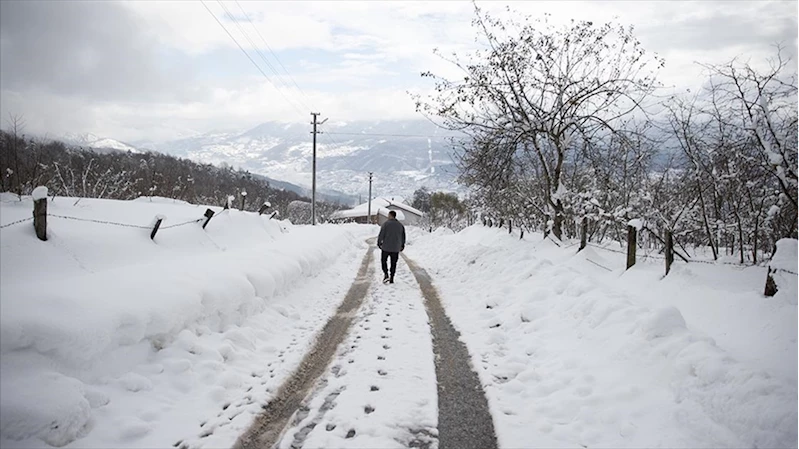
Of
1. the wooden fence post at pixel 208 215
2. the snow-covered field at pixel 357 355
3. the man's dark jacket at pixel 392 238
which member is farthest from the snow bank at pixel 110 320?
the man's dark jacket at pixel 392 238

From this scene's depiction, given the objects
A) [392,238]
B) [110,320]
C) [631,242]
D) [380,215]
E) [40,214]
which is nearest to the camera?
[110,320]

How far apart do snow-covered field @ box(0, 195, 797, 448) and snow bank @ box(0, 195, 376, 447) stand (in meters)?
0.02

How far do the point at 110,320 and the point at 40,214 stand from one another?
238 centimetres

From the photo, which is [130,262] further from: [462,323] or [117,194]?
[117,194]

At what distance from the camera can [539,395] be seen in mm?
4047

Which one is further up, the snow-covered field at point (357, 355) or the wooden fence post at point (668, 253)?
the wooden fence post at point (668, 253)

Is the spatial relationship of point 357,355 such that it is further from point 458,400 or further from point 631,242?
point 631,242

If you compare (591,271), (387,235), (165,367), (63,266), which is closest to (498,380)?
(165,367)

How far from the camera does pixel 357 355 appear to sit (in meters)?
5.03

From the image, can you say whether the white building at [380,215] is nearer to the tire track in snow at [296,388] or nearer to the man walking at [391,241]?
the man walking at [391,241]

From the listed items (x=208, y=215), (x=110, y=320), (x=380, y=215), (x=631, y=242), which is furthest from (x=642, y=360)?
(x=380, y=215)

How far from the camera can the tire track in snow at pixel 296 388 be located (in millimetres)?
3264

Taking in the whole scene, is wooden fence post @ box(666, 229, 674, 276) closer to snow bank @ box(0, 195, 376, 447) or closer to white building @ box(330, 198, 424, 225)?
snow bank @ box(0, 195, 376, 447)

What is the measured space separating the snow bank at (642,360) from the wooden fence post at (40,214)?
5875 millimetres
